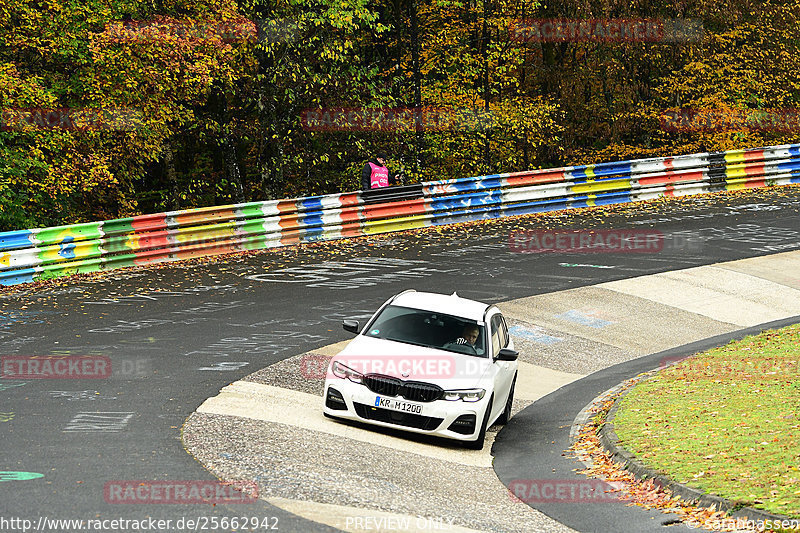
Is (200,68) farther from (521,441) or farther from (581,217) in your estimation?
(521,441)

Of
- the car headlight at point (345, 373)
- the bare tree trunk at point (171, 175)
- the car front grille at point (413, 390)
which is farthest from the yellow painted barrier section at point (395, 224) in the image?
the car front grille at point (413, 390)

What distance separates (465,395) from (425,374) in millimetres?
513

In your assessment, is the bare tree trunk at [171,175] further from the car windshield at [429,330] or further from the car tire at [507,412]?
the car tire at [507,412]

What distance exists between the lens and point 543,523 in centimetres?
841

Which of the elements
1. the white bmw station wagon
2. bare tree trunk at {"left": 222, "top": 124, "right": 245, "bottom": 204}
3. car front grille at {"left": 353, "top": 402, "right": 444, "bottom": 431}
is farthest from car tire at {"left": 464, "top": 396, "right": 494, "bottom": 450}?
bare tree trunk at {"left": 222, "top": 124, "right": 245, "bottom": 204}

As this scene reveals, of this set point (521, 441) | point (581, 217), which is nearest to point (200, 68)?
point (581, 217)

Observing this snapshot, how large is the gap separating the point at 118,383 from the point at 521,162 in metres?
25.7

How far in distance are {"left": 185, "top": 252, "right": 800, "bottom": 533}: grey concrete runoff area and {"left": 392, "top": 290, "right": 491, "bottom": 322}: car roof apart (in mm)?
1555

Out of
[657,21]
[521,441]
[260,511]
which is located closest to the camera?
[260,511]

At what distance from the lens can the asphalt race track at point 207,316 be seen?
28.2 feet

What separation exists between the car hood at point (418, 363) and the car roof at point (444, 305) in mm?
752

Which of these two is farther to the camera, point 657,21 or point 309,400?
point 657,21

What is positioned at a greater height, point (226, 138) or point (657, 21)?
point (657, 21)

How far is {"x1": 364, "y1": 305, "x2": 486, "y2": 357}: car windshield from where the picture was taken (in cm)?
1161
